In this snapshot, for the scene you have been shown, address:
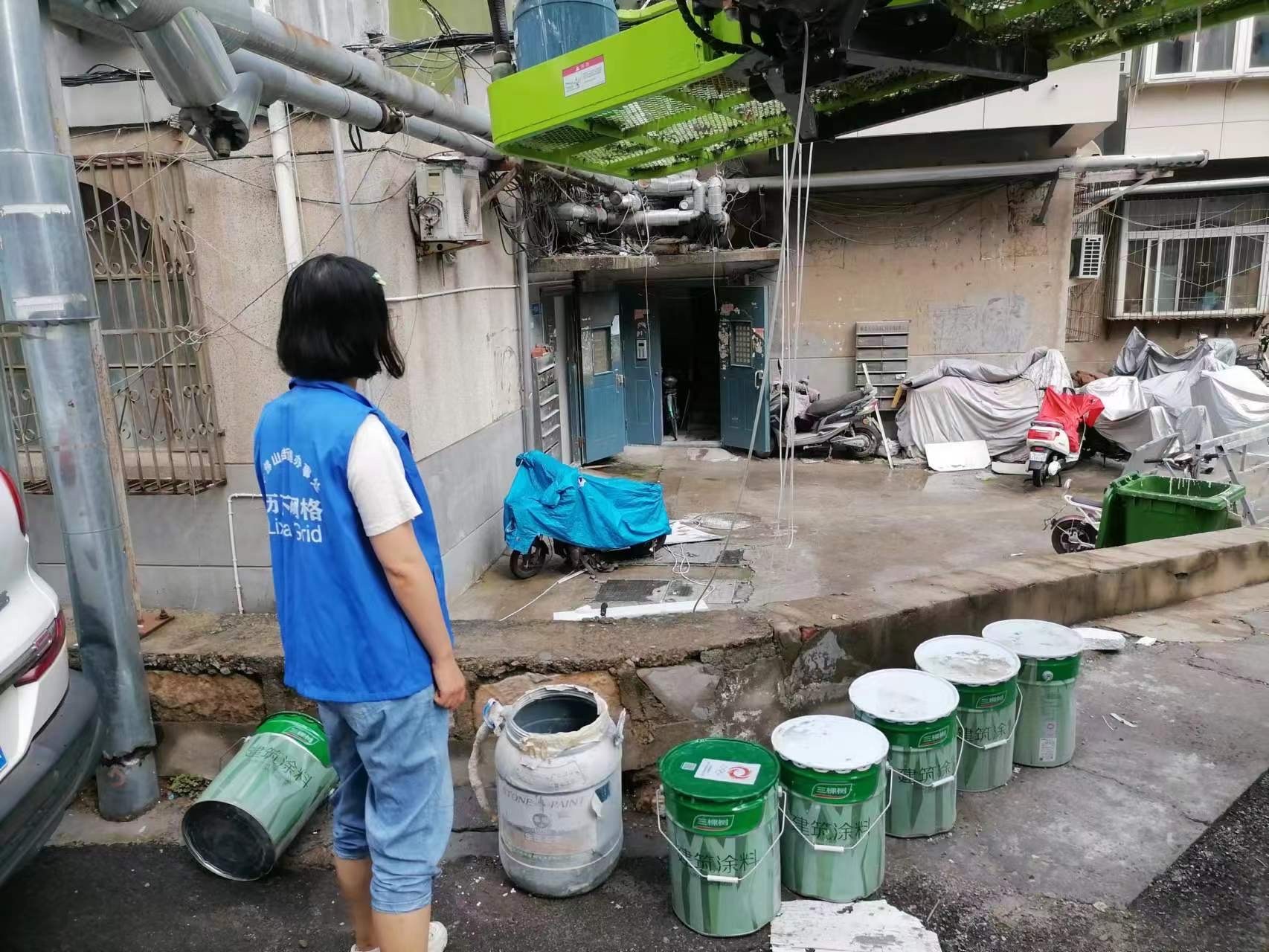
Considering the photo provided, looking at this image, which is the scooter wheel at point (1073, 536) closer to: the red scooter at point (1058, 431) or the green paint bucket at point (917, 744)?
the red scooter at point (1058, 431)

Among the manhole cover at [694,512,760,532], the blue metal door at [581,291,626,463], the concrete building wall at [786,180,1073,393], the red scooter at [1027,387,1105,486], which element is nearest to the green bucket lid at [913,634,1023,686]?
the manhole cover at [694,512,760,532]

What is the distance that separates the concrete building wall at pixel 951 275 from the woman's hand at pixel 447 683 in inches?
450

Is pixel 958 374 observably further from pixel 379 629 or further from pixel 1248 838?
pixel 379 629

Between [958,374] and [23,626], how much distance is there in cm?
1185

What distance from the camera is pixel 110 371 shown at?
5.60 m

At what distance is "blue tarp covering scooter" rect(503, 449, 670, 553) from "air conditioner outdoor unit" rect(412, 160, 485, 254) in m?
2.15

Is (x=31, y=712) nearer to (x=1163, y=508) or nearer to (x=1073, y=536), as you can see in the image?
(x=1163, y=508)

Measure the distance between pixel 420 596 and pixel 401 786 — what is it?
1.53 feet

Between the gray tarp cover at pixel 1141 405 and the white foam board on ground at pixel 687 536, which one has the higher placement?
the gray tarp cover at pixel 1141 405

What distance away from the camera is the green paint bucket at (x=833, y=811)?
2459 millimetres

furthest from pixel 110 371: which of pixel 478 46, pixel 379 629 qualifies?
pixel 379 629

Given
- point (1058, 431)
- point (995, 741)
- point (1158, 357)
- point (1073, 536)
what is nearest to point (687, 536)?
point (1073, 536)

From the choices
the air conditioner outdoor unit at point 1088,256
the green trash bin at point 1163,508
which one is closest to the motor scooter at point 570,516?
the green trash bin at point 1163,508

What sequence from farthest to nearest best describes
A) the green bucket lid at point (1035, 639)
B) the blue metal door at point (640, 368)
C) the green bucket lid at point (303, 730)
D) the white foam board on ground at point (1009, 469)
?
the blue metal door at point (640, 368) < the white foam board on ground at point (1009, 469) < the green bucket lid at point (1035, 639) < the green bucket lid at point (303, 730)
